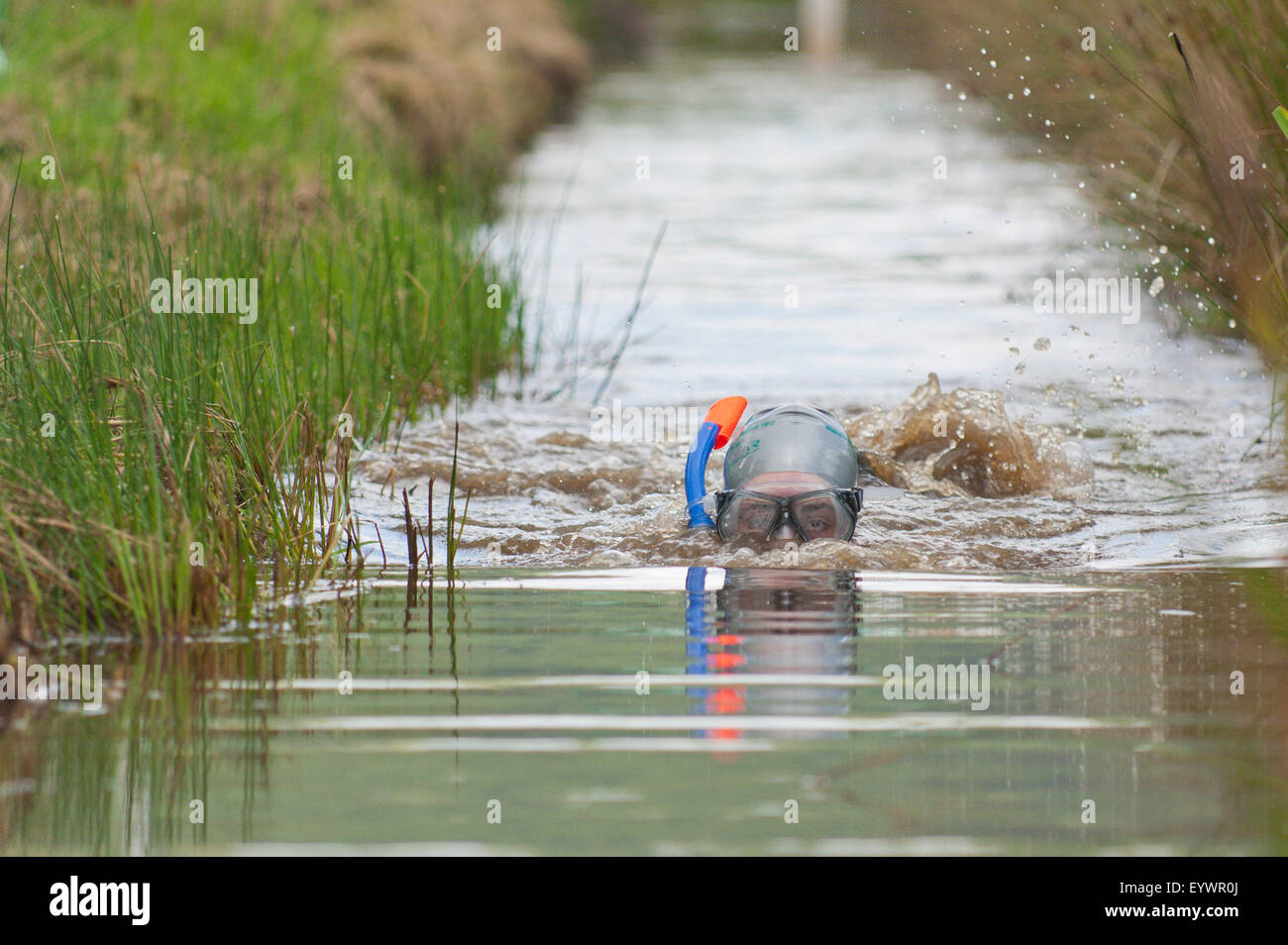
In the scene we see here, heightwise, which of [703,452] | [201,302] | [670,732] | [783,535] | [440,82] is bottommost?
[670,732]

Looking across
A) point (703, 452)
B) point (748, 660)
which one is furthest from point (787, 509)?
point (748, 660)

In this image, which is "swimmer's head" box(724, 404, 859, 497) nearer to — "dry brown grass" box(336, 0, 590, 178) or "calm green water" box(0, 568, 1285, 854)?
"calm green water" box(0, 568, 1285, 854)

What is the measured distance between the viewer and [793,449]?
6.35 m

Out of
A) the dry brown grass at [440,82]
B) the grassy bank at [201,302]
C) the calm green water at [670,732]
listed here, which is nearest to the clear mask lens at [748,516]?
the calm green water at [670,732]

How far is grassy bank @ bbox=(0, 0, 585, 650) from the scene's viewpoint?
5359mm

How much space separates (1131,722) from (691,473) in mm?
2413

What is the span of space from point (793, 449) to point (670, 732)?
7.00 feet

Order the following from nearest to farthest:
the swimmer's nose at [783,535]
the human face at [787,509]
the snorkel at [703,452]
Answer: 1. the human face at [787,509]
2. the swimmer's nose at [783,535]
3. the snorkel at [703,452]

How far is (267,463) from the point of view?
6.17 meters

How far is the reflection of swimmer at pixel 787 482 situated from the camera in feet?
20.8

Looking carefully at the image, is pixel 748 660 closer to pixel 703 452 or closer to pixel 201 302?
pixel 703 452

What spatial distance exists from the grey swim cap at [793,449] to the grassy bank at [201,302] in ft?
4.53

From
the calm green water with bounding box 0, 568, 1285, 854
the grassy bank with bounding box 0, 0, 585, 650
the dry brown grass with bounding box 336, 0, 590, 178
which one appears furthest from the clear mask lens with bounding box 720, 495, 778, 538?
the dry brown grass with bounding box 336, 0, 590, 178

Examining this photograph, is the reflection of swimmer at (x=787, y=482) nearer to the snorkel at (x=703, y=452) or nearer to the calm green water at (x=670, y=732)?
the snorkel at (x=703, y=452)
